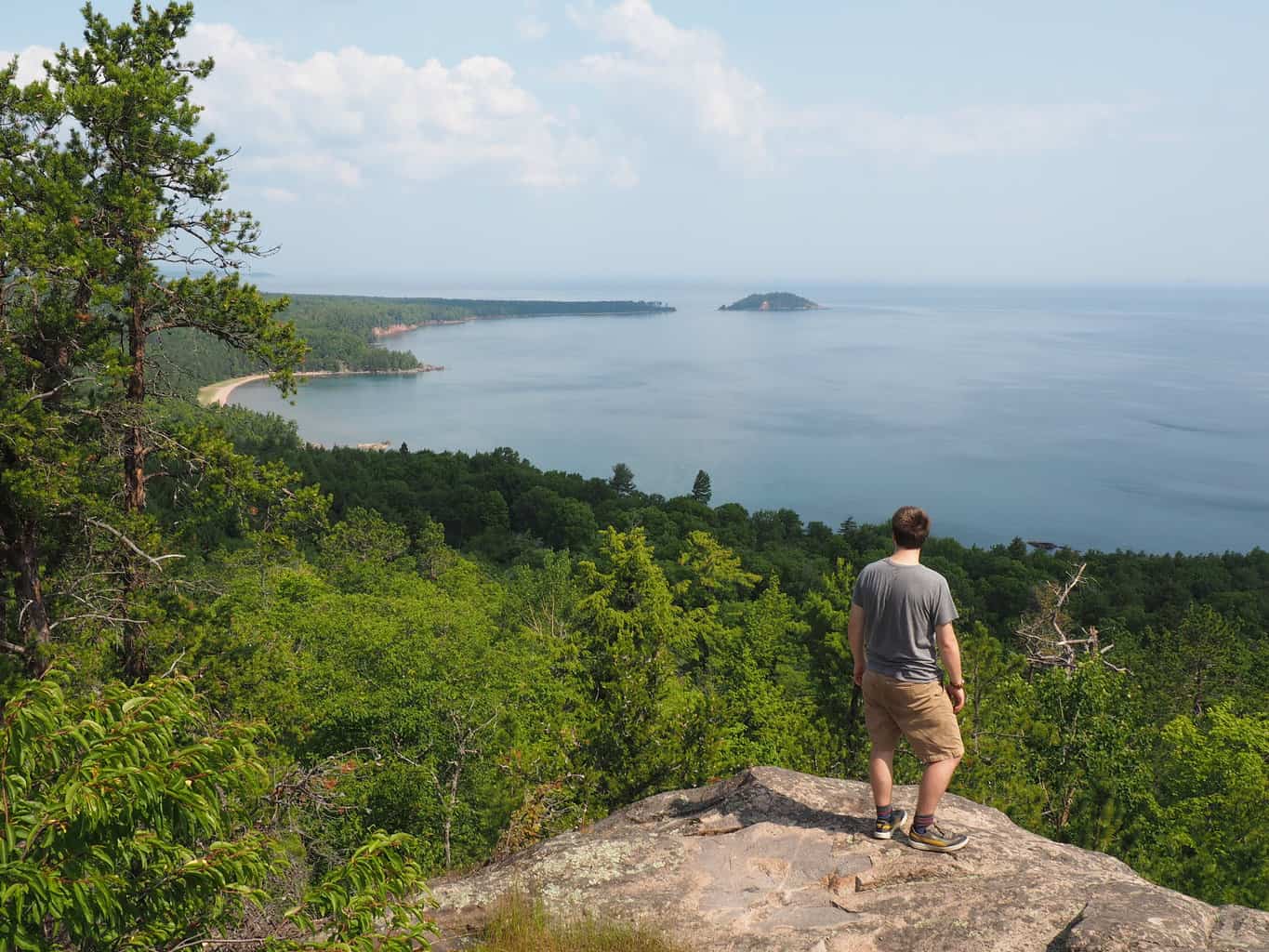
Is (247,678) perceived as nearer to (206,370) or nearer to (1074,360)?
(206,370)

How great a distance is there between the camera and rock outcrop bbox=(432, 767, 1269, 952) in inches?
163

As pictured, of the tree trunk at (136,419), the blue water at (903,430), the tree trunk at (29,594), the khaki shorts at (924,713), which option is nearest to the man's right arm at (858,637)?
the khaki shorts at (924,713)

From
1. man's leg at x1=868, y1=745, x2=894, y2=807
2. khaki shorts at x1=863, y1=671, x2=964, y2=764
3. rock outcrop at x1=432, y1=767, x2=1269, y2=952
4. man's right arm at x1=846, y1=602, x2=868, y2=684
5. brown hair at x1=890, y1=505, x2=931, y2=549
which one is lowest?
rock outcrop at x1=432, y1=767, x2=1269, y2=952

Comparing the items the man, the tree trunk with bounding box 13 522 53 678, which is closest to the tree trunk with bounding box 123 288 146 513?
the tree trunk with bounding box 13 522 53 678

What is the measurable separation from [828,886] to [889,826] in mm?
639

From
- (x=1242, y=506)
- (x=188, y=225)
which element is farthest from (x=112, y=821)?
(x=1242, y=506)

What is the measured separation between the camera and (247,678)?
9.41 meters

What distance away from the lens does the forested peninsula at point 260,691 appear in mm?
2953

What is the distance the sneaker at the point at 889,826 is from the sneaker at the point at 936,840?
13 centimetres

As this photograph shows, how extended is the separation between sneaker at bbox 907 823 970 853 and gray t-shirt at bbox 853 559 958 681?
999 millimetres

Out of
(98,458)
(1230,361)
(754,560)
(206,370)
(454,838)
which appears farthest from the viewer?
(1230,361)

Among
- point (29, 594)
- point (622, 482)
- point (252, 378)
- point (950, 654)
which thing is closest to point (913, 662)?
point (950, 654)

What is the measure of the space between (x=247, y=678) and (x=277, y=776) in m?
1.17

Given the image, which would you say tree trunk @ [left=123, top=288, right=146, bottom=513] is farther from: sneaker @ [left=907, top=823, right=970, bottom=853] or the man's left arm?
sneaker @ [left=907, top=823, right=970, bottom=853]
